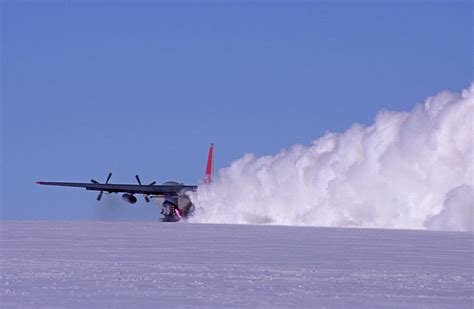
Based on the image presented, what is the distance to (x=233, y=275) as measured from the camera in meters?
18.5

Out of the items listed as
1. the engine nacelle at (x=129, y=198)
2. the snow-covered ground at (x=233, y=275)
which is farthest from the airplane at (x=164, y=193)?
the snow-covered ground at (x=233, y=275)

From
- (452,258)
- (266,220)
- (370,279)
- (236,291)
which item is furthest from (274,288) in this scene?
(266,220)

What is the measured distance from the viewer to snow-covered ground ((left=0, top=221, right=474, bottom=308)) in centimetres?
1478

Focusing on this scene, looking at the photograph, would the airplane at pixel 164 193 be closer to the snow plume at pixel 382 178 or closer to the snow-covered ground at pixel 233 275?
the snow plume at pixel 382 178

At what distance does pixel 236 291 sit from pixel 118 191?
2580 inches

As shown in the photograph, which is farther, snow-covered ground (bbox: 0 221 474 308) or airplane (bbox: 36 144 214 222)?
airplane (bbox: 36 144 214 222)

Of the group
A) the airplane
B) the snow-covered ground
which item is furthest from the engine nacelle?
the snow-covered ground

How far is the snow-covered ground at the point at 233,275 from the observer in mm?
14781

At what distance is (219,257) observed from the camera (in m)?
23.5

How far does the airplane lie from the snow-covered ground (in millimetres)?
46076

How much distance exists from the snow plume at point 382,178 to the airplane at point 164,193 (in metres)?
7.79

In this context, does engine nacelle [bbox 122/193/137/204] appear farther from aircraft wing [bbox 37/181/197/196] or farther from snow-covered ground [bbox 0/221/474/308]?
snow-covered ground [bbox 0/221/474/308]

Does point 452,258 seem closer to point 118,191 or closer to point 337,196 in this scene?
point 337,196

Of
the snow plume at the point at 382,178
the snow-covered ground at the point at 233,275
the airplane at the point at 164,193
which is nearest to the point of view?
the snow-covered ground at the point at 233,275
